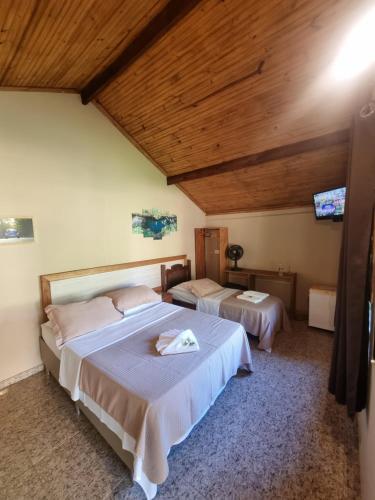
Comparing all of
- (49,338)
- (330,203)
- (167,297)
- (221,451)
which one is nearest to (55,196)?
(49,338)

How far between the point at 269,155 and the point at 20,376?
13.4 feet

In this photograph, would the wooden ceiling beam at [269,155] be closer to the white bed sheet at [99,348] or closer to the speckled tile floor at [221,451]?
the white bed sheet at [99,348]

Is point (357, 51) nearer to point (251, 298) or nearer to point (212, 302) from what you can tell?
point (251, 298)

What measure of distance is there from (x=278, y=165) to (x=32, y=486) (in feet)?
13.3

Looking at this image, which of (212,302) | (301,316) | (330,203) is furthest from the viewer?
(301,316)

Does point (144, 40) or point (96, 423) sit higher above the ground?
point (144, 40)

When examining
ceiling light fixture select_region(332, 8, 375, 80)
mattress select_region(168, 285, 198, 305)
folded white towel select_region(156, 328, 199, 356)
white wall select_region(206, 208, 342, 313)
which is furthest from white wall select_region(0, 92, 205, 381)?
ceiling light fixture select_region(332, 8, 375, 80)

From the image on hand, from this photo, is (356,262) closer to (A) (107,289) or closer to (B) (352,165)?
(B) (352,165)

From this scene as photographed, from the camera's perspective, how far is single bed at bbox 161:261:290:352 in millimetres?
2898

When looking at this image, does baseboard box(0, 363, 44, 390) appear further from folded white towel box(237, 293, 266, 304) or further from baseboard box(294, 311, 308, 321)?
baseboard box(294, 311, 308, 321)

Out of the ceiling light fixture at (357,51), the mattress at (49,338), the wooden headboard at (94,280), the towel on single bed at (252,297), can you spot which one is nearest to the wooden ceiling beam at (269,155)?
the ceiling light fixture at (357,51)

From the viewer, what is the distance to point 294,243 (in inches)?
156

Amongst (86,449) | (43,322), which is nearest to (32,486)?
(86,449)

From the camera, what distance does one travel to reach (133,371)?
1.63 metres
